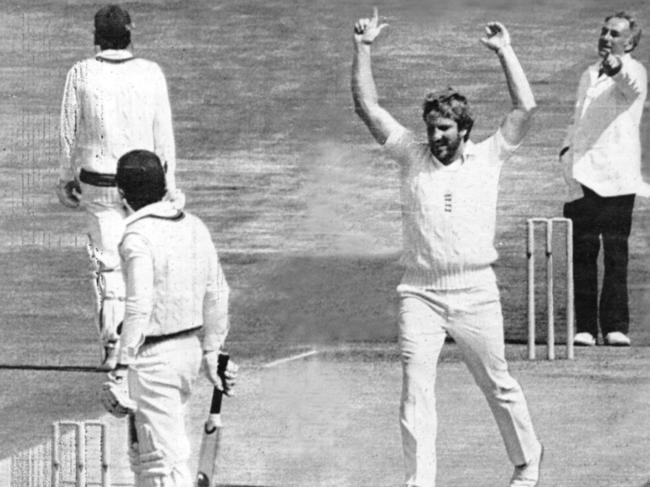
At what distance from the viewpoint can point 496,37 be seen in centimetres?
1180

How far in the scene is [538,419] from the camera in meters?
13.9

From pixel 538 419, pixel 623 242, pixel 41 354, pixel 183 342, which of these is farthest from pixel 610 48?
pixel 183 342

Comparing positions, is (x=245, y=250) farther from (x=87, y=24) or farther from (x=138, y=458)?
(x=138, y=458)

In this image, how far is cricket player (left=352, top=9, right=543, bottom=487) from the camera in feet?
38.4

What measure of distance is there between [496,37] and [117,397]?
2.42 meters

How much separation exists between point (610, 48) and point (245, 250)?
3442 millimetres

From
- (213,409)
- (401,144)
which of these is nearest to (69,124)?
(401,144)

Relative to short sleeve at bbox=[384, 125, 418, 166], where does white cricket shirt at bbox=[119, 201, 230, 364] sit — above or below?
below

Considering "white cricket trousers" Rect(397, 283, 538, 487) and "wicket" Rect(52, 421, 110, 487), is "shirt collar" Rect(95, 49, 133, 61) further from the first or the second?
"white cricket trousers" Rect(397, 283, 538, 487)

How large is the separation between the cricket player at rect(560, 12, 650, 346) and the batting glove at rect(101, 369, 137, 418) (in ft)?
18.2

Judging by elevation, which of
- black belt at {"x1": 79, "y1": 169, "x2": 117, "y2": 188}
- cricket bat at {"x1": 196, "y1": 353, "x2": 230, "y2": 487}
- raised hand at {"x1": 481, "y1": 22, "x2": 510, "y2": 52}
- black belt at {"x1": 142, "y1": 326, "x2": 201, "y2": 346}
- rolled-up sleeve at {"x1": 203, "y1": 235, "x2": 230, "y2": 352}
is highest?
raised hand at {"x1": 481, "y1": 22, "x2": 510, "y2": 52}

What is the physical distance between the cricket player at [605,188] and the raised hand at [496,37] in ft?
12.9

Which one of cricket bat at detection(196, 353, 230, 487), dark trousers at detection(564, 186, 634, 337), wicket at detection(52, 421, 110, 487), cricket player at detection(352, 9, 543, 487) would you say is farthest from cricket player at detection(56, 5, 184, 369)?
dark trousers at detection(564, 186, 634, 337)

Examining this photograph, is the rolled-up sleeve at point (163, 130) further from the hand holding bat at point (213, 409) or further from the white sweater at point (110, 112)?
the hand holding bat at point (213, 409)
